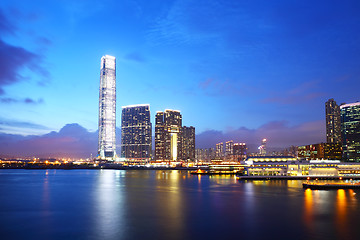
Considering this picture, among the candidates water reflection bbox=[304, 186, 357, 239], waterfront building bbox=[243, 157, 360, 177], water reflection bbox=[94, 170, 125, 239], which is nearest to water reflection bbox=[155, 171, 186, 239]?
water reflection bbox=[94, 170, 125, 239]

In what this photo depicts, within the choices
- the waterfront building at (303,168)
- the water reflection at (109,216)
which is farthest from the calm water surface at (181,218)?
the waterfront building at (303,168)

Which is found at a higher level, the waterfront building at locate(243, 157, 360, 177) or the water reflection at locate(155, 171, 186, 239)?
the waterfront building at locate(243, 157, 360, 177)

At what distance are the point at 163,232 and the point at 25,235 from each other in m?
16.2

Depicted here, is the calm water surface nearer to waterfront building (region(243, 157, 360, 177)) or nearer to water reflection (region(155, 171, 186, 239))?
water reflection (region(155, 171, 186, 239))

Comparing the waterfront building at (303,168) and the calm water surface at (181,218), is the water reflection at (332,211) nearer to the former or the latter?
the calm water surface at (181,218)

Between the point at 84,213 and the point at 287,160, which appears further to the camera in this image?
the point at 287,160

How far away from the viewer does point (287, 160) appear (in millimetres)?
125812

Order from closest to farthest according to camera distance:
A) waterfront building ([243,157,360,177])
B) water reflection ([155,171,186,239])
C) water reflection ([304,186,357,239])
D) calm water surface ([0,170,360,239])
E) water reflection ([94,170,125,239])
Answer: calm water surface ([0,170,360,239]) → water reflection ([94,170,125,239]) → water reflection ([304,186,357,239]) → water reflection ([155,171,186,239]) → waterfront building ([243,157,360,177])

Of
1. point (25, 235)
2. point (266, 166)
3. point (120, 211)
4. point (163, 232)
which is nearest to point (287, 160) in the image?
point (266, 166)

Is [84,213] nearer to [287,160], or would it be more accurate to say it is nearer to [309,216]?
[309,216]

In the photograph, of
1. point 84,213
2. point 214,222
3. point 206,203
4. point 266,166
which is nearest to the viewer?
point 214,222

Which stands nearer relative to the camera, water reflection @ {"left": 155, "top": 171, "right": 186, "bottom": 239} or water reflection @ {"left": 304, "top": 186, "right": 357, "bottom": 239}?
water reflection @ {"left": 304, "top": 186, "right": 357, "bottom": 239}

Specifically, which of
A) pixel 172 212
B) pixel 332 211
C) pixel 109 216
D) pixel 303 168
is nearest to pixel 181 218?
pixel 172 212

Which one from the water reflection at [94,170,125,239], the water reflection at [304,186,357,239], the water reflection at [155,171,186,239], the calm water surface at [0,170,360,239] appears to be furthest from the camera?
the water reflection at [155,171,186,239]
